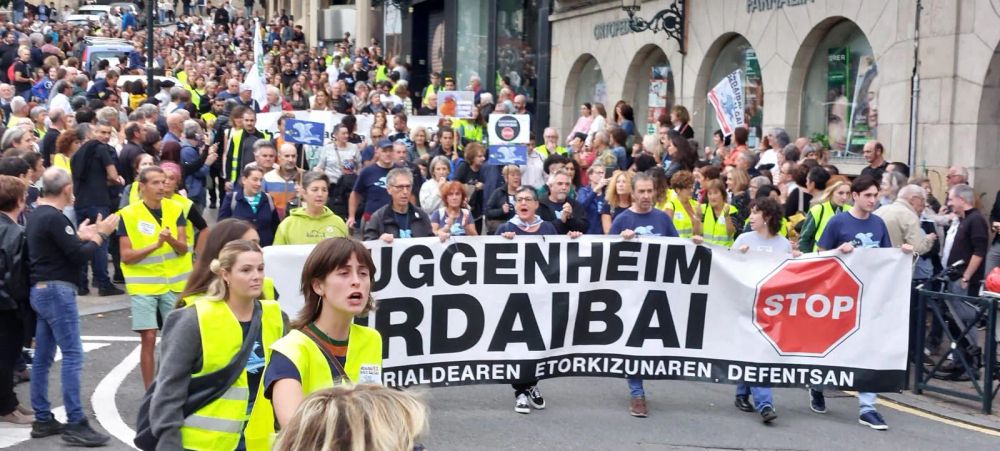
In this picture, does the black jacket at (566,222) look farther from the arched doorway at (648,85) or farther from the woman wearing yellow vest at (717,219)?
the arched doorway at (648,85)

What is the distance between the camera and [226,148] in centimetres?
1602

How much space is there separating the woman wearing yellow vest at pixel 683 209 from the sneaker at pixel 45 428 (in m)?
→ 5.34

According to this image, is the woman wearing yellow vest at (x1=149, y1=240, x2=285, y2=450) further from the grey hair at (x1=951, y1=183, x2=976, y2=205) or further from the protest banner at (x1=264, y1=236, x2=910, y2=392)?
the grey hair at (x1=951, y1=183, x2=976, y2=205)

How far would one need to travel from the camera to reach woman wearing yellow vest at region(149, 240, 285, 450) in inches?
194

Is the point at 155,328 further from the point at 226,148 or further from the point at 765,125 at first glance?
the point at 765,125

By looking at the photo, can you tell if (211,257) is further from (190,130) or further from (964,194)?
(190,130)

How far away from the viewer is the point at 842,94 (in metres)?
17.4

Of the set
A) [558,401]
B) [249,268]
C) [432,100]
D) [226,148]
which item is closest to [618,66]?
[432,100]

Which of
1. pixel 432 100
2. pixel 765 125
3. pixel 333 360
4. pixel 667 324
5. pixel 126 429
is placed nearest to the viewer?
pixel 333 360

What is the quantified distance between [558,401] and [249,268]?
179 inches

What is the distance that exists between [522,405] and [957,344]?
3387 mm

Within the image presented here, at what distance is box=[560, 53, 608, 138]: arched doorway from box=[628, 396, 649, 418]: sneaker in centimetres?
1701

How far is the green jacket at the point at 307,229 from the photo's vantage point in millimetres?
9086

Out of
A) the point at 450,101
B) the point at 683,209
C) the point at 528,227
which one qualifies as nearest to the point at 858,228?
the point at 683,209
